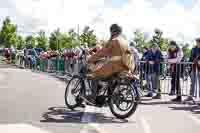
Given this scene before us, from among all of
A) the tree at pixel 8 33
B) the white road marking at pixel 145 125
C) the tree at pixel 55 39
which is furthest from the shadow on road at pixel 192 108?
the tree at pixel 55 39

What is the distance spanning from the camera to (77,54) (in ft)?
70.9

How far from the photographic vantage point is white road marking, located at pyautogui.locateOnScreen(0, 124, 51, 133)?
274 inches

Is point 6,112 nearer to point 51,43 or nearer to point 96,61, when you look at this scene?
point 96,61

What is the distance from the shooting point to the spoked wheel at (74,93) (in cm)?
970

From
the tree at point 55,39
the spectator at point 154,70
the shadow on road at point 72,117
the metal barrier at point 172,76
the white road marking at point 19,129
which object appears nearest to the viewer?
the white road marking at point 19,129

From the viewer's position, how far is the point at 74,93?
9.76 meters

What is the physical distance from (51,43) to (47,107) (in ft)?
312

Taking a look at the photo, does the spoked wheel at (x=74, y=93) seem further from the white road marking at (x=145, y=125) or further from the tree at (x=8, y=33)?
the tree at (x=8, y=33)

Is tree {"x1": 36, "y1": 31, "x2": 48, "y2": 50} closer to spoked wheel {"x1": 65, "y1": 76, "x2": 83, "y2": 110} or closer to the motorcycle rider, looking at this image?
spoked wheel {"x1": 65, "y1": 76, "x2": 83, "y2": 110}

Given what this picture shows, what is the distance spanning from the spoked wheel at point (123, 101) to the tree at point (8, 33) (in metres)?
76.5

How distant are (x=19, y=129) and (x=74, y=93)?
2.78 metres

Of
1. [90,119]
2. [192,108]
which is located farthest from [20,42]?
[90,119]

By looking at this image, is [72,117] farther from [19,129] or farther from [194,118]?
[194,118]

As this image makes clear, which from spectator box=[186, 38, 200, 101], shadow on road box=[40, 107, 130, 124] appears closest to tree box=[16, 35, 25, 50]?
spectator box=[186, 38, 200, 101]
